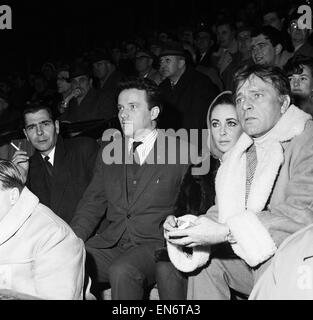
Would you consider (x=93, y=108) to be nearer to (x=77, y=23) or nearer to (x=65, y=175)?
(x=65, y=175)

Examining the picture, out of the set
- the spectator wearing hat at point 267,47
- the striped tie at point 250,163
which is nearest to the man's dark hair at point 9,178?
the striped tie at point 250,163

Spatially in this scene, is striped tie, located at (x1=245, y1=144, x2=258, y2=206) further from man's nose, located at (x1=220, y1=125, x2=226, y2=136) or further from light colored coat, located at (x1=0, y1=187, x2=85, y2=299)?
light colored coat, located at (x1=0, y1=187, x2=85, y2=299)

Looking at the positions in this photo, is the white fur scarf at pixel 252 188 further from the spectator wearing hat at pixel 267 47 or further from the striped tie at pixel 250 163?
the spectator wearing hat at pixel 267 47

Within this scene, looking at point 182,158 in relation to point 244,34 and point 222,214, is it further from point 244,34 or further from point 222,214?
point 244,34

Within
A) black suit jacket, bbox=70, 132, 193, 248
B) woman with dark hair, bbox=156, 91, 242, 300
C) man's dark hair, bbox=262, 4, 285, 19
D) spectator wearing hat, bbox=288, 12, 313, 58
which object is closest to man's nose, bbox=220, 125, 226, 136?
woman with dark hair, bbox=156, 91, 242, 300

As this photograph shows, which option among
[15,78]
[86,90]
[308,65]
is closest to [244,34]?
[86,90]

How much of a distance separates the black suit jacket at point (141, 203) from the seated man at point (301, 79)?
98 cm

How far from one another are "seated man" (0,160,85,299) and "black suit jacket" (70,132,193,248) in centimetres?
89

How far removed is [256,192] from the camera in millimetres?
2873

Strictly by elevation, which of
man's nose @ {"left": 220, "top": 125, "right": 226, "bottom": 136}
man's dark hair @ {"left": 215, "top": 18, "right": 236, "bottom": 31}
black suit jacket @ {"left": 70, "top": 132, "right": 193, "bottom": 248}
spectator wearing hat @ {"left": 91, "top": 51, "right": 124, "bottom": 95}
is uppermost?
man's dark hair @ {"left": 215, "top": 18, "right": 236, "bottom": 31}

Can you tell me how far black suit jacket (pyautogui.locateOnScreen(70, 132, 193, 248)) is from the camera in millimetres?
3625

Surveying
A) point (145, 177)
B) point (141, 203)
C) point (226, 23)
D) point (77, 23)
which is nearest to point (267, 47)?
point (226, 23)

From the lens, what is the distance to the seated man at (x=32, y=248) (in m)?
2.65

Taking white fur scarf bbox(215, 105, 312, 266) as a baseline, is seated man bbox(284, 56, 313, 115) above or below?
above
